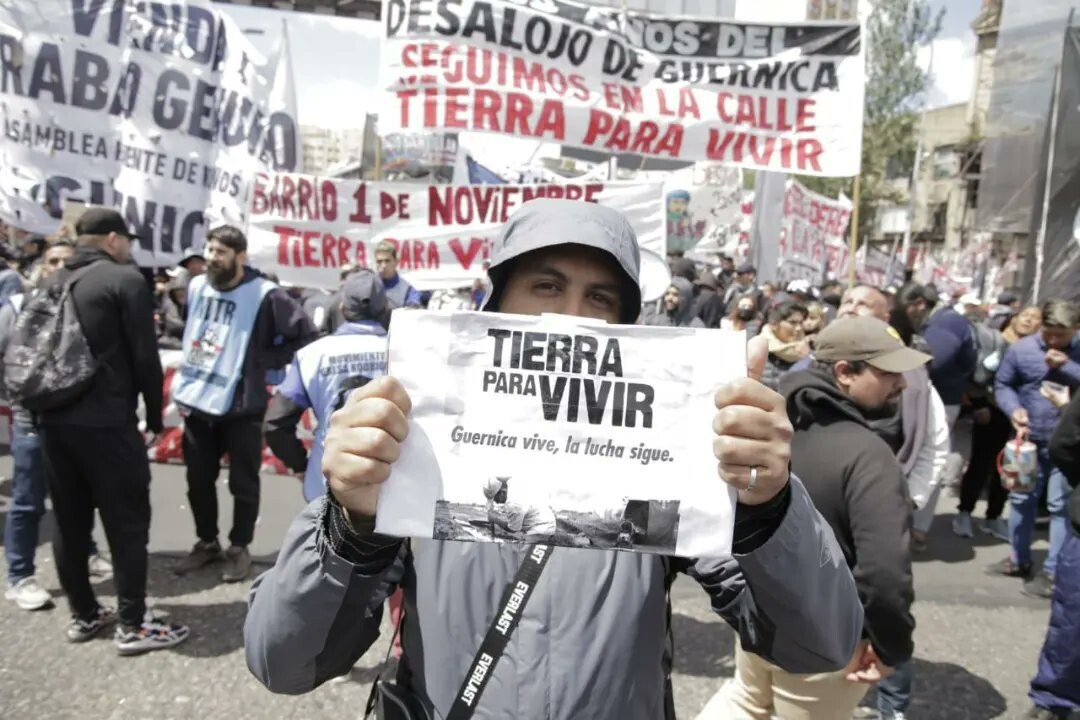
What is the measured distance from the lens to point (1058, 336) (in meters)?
5.32

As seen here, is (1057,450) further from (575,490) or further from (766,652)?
(575,490)

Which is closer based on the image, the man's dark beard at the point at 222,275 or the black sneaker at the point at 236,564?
the man's dark beard at the point at 222,275

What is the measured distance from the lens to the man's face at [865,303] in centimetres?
480

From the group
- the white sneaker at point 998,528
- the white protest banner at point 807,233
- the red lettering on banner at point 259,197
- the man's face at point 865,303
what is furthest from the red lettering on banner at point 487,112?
the white protest banner at point 807,233

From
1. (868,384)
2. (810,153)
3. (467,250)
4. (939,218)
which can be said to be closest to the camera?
(868,384)

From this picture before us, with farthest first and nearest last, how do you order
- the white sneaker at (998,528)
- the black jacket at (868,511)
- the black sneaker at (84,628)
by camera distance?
1. the white sneaker at (998,528)
2. the black sneaker at (84,628)
3. the black jacket at (868,511)

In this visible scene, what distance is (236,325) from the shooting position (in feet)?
15.1

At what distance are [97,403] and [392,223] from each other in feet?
11.0

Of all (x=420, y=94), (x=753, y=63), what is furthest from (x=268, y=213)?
(x=753, y=63)

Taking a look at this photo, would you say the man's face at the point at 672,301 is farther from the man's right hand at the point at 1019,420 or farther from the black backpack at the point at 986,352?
the man's right hand at the point at 1019,420

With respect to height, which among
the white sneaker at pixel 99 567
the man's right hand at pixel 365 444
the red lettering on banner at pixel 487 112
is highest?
the red lettering on banner at pixel 487 112

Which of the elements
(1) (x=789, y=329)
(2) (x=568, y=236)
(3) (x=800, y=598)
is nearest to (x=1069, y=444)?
(1) (x=789, y=329)

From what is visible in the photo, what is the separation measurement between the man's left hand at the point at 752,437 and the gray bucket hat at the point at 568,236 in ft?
1.57

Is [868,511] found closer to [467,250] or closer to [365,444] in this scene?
[365,444]
